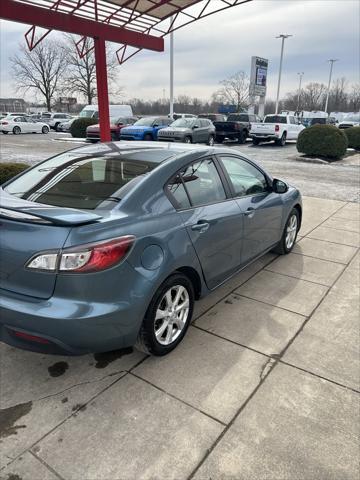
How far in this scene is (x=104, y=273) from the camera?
223 cm

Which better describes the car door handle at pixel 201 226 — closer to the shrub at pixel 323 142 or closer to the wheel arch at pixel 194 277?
the wheel arch at pixel 194 277

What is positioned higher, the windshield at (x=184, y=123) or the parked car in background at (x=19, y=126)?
the windshield at (x=184, y=123)

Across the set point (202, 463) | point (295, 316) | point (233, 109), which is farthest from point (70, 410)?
point (233, 109)

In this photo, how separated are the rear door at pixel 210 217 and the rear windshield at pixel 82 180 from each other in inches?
14.0

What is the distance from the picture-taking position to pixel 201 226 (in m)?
2.98

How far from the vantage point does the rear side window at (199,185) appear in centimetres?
294

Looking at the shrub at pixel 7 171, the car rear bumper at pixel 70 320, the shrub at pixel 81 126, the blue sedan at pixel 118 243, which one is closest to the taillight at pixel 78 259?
the blue sedan at pixel 118 243

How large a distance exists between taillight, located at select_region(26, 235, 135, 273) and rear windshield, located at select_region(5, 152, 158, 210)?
1.32ft

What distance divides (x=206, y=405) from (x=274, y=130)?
20654 mm

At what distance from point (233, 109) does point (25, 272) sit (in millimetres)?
60206

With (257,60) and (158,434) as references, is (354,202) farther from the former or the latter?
(257,60)

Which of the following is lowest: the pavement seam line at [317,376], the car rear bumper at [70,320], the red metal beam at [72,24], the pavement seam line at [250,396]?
the pavement seam line at [317,376]

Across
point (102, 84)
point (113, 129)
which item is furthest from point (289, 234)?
point (113, 129)

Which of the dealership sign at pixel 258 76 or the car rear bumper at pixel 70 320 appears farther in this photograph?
the dealership sign at pixel 258 76
